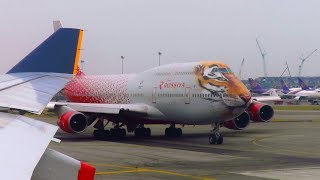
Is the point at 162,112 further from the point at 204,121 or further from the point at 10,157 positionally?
the point at 10,157

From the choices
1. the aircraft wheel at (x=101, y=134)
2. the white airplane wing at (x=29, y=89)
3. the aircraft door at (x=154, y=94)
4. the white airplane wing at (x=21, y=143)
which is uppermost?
the white airplane wing at (x=29, y=89)

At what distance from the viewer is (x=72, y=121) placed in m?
25.3

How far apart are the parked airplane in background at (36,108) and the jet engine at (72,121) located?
1778cm

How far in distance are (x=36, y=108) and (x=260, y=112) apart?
83.3ft

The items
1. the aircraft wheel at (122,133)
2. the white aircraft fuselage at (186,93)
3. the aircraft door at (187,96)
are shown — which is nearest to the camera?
the white aircraft fuselage at (186,93)

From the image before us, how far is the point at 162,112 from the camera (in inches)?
1028

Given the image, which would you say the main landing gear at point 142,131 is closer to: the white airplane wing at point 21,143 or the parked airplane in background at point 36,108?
the parked airplane in background at point 36,108

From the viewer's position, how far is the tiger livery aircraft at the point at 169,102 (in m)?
23.4

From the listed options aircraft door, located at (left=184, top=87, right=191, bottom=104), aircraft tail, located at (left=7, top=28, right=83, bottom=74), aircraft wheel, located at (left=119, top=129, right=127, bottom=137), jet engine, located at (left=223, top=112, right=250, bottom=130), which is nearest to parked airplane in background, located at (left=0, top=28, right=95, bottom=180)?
aircraft tail, located at (left=7, top=28, right=83, bottom=74)

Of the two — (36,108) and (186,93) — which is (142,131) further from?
(36,108)

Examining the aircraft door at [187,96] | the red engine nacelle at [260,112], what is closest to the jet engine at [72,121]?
the aircraft door at [187,96]

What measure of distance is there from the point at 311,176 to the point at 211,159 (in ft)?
14.9

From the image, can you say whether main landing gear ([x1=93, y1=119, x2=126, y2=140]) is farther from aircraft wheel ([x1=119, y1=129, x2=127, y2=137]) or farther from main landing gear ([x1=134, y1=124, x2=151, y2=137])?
main landing gear ([x1=134, y1=124, x2=151, y2=137])

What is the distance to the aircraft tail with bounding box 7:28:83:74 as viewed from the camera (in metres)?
7.05
